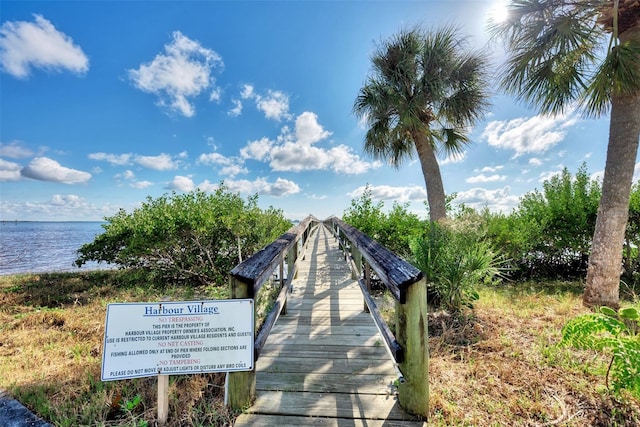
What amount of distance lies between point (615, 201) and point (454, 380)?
4653 millimetres

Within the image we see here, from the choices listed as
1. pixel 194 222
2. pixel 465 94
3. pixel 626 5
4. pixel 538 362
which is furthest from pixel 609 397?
pixel 465 94

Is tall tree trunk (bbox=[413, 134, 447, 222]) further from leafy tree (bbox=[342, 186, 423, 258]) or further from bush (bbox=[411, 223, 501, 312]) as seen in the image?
bush (bbox=[411, 223, 501, 312])

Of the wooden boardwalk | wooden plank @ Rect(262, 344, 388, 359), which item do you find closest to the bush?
the wooden boardwalk

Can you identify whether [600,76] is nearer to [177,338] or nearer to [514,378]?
[514,378]

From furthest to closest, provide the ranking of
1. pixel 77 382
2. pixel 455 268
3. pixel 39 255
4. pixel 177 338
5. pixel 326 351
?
pixel 39 255, pixel 455 268, pixel 326 351, pixel 77 382, pixel 177 338

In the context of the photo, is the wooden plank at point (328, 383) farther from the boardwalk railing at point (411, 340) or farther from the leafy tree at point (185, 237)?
the leafy tree at point (185, 237)

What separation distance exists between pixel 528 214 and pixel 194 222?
8960 mm

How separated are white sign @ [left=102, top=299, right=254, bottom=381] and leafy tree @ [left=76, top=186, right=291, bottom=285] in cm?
527

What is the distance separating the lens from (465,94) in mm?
8086

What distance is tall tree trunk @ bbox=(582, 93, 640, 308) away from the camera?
14.5 ft

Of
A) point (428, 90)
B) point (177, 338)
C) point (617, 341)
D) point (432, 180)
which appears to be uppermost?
point (428, 90)

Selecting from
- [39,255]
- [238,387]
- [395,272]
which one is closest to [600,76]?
[395,272]

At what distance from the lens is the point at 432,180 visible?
26.8ft

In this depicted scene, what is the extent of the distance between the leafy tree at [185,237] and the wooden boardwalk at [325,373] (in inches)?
156
